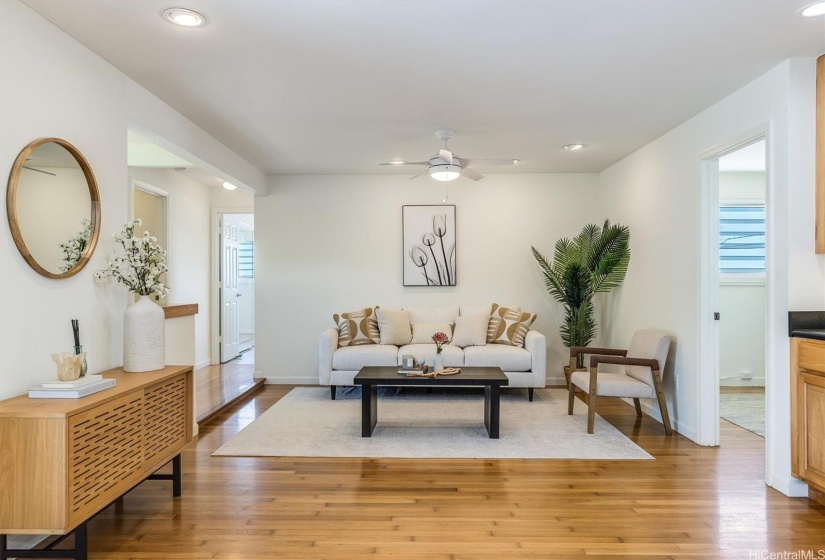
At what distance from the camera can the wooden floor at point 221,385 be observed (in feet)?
15.5

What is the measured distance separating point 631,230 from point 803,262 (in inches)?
86.5

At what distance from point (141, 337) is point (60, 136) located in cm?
113

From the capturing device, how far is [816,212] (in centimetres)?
294

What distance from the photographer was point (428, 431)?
13.6 feet

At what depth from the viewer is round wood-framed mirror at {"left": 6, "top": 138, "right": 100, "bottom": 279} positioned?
90.7 inches

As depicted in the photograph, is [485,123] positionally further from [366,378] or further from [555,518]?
[555,518]

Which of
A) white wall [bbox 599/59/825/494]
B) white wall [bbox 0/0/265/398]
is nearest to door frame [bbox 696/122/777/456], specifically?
white wall [bbox 599/59/825/494]

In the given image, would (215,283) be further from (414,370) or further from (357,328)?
(414,370)

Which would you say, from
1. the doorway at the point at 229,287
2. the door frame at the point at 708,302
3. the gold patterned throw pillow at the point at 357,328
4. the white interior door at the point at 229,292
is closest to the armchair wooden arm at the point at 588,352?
the door frame at the point at 708,302

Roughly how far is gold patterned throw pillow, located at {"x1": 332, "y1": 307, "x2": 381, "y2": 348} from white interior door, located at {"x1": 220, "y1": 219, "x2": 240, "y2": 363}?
8.08 ft

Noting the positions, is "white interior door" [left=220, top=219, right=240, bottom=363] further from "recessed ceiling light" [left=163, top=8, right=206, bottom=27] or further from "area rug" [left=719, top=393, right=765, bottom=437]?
"area rug" [left=719, top=393, right=765, bottom=437]

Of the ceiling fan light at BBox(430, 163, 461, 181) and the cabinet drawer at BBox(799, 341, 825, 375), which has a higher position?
the ceiling fan light at BBox(430, 163, 461, 181)

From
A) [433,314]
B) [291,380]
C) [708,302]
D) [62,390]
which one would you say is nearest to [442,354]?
[433,314]

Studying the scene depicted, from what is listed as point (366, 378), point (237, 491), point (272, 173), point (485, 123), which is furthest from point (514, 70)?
point (272, 173)
